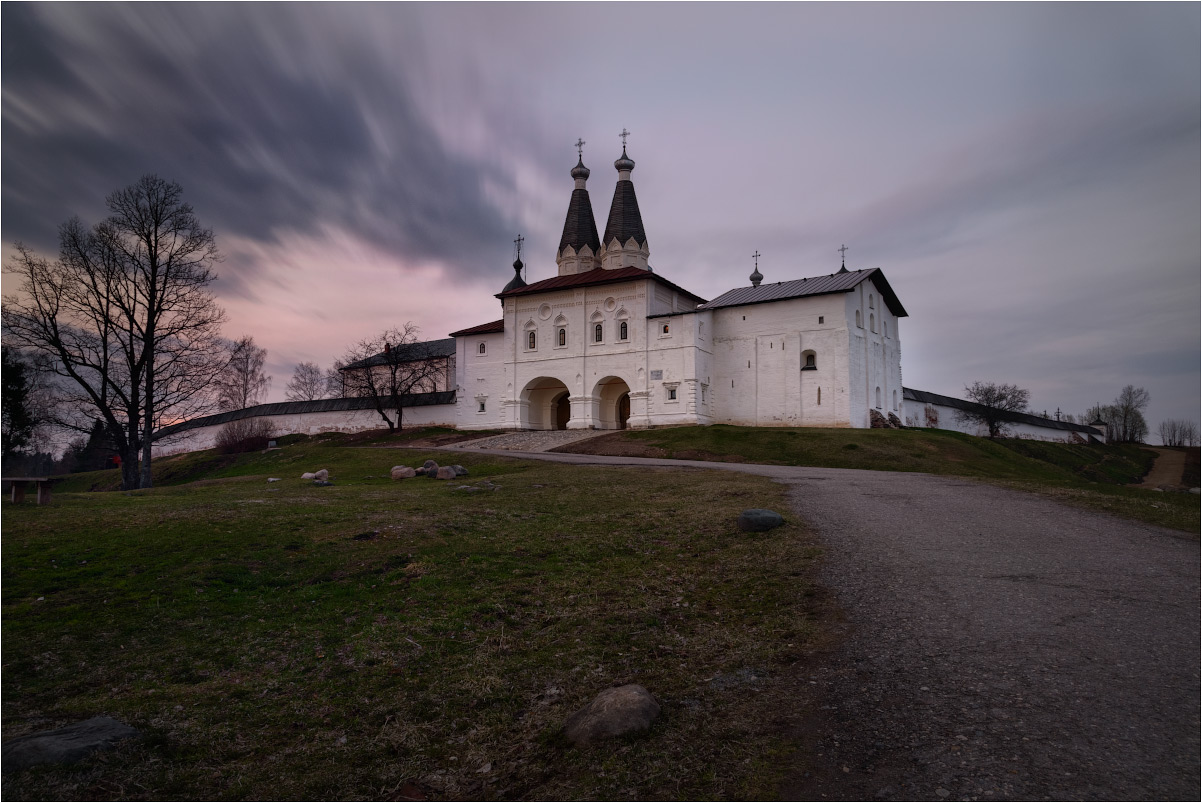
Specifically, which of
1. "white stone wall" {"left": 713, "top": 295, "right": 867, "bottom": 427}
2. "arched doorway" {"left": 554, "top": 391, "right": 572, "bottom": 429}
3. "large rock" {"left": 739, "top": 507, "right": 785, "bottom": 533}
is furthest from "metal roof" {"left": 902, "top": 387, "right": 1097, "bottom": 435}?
"large rock" {"left": 739, "top": 507, "right": 785, "bottom": 533}

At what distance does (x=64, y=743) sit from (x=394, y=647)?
2.08 meters

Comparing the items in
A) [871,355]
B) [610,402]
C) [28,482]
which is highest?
[871,355]

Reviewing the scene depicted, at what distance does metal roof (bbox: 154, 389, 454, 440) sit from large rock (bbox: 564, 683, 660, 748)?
40143mm

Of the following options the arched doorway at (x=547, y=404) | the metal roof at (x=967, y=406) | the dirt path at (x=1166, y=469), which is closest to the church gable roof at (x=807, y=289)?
the metal roof at (x=967, y=406)

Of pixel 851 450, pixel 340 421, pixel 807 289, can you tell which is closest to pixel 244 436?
pixel 340 421

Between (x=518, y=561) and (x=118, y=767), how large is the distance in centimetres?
440

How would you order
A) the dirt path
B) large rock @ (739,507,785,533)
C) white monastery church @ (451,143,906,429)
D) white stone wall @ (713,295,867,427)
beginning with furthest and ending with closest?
white monastery church @ (451,143,906,429)
white stone wall @ (713,295,867,427)
the dirt path
large rock @ (739,507,785,533)

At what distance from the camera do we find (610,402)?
4091 cm

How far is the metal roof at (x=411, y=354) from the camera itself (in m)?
44.8

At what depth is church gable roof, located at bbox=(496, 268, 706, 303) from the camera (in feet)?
125

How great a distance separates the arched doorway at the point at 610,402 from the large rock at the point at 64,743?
3493cm

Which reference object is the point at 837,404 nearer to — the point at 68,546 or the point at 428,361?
the point at 428,361

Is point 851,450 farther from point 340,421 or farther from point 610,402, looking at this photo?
point 340,421

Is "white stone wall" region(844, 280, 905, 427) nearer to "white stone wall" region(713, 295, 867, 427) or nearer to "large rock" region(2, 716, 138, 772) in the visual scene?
"white stone wall" region(713, 295, 867, 427)
